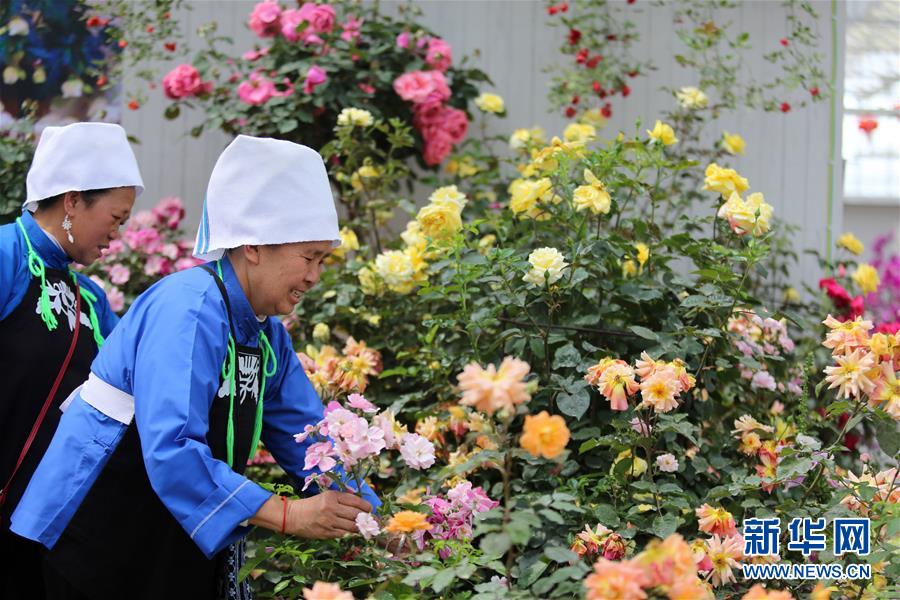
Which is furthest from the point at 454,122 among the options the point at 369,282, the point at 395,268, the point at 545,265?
the point at 545,265

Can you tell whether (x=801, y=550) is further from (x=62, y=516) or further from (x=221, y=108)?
(x=221, y=108)

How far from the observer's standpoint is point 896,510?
1842mm

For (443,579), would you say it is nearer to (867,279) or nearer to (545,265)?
(545,265)

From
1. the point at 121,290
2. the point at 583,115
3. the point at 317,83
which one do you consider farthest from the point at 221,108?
the point at 583,115

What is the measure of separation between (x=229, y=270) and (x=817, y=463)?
3.98 ft

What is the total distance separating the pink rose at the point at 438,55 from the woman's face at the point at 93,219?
1.71 meters

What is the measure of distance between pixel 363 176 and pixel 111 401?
5.94ft

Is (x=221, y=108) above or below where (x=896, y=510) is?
above

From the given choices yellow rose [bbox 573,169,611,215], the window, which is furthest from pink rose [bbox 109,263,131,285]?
the window

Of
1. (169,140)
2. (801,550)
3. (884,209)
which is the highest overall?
(169,140)

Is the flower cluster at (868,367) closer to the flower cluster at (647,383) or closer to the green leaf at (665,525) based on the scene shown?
the flower cluster at (647,383)

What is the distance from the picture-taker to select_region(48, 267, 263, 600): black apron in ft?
5.62

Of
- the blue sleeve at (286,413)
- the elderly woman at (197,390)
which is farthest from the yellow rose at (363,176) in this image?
the elderly woman at (197,390)

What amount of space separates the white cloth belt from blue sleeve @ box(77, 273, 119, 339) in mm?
681
